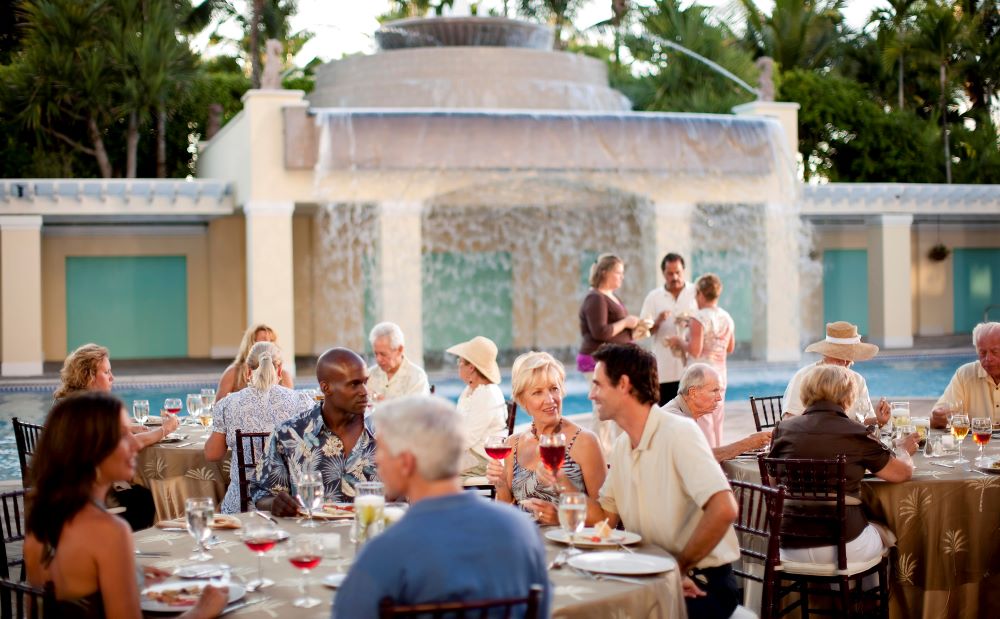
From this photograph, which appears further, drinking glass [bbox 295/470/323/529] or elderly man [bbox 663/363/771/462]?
elderly man [bbox 663/363/771/462]

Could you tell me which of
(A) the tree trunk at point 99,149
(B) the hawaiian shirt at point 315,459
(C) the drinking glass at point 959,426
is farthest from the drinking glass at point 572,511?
(A) the tree trunk at point 99,149

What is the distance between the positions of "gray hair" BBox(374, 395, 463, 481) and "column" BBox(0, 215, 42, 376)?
17949 mm

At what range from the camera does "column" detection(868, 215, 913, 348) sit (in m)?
22.4

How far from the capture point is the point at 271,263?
60.3 ft

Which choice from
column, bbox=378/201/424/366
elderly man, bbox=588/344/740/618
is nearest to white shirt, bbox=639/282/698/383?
elderly man, bbox=588/344/740/618

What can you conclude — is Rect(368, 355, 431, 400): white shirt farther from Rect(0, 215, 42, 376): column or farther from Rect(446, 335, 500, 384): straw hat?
Rect(0, 215, 42, 376): column

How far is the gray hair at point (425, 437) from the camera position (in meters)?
2.77

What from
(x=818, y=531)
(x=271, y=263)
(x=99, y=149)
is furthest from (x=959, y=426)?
(x=99, y=149)

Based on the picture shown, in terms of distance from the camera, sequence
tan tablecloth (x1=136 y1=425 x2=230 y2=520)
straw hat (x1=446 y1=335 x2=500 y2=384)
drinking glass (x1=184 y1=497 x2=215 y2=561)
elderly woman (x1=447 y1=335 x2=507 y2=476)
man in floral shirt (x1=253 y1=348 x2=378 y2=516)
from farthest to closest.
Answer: tan tablecloth (x1=136 y1=425 x2=230 y2=520) < straw hat (x1=446 y1=335 x2=500 y2=384) < elderly woman (x1=447 y1=335 x2=507 y2=476) < man in floral shirt (x1=253 y1=348 x2=378 y2=516) < drinking glass (x1=184 y1=497 x2=215 y2=561)

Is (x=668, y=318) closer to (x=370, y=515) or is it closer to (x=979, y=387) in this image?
(x=979, y=387)

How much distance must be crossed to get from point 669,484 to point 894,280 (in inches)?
769

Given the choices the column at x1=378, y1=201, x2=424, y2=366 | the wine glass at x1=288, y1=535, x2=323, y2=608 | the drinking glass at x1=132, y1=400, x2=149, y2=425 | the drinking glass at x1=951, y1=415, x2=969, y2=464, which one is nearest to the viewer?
the wine glass at x1=288, y1=535, x2=323, y2=608

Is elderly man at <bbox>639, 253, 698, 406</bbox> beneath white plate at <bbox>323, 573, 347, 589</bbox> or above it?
above

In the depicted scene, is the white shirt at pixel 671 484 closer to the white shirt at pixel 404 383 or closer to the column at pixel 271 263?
the white shirt at pixel 404 383
